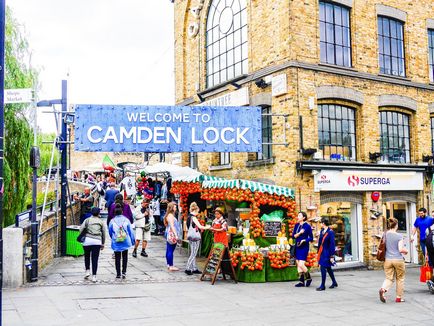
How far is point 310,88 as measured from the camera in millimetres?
14781

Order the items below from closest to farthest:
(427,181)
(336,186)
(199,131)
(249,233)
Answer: (249,233)
(199,131)
(336,186)
(427,181)

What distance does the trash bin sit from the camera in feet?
48.8

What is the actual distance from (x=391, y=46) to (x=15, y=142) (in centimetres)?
1334

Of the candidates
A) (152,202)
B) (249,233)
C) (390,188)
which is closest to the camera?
(249,233)

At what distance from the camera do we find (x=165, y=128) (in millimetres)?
13398

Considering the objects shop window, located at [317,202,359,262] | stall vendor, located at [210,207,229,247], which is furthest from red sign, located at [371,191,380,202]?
stall vendor, located at [210,207,229,247]

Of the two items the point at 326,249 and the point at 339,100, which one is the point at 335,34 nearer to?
the point at 339,100

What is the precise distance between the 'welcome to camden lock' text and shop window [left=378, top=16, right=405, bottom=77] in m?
6.19

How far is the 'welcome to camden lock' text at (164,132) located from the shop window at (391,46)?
244 inches

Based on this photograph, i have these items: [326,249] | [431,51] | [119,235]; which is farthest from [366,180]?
[119,235]

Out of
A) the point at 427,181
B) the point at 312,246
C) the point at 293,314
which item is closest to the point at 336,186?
the point at 312,246

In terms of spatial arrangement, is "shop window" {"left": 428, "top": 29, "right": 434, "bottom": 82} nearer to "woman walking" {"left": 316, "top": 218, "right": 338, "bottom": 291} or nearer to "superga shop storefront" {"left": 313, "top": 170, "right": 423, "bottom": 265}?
"superga shop storefront" {"left": 313, "top": 170, "right": 423, "bottom": 265}

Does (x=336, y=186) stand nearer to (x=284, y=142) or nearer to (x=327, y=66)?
(x=284, y=142)

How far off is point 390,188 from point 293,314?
8.47m
